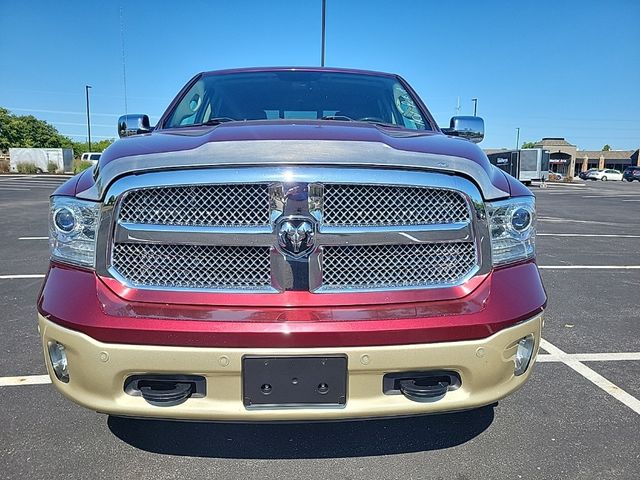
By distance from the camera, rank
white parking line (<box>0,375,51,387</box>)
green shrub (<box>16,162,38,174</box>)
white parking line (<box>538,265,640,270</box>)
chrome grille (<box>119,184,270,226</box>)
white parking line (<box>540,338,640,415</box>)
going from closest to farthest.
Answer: chrome grille (<box>119,184,270,226</box>) < white parking line (<box>540,338,640,415</box>) < white parking line (<box>0,375,51,387</box>) < white parking line (<box>538,265,640,270</box>) < green shrub (<box>16,162,38,174</box>)

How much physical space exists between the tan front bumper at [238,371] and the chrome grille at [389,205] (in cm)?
47

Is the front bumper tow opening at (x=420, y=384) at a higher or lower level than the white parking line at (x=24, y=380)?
higher

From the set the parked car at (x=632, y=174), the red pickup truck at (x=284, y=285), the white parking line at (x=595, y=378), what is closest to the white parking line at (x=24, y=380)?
the red pickup truck at (x=284, y=285)

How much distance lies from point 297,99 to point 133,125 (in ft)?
3.65

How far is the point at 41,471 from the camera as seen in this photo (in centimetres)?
208

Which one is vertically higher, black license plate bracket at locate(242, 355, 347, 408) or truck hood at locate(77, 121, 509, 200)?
truck hood at locate(77, 121, 509, 200)

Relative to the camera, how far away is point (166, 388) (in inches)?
71.4

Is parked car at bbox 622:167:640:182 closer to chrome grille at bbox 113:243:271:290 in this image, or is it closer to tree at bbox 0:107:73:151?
chrome grille at bbox 113:243:271:290

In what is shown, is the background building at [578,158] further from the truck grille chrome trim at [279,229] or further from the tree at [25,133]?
the truck grille chrome trim at [279,229]

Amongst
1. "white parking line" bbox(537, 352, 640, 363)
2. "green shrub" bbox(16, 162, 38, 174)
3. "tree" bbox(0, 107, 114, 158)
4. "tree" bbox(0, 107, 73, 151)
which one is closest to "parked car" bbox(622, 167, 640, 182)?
"white parking line" bbox(537, 352, 640, 363)

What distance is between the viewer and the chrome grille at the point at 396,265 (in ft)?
6.09

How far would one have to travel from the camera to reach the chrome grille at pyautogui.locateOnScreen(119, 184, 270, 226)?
71.9 inches

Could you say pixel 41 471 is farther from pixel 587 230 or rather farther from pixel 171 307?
pixel 587 230

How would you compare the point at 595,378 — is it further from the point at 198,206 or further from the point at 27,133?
the point at 27,133
